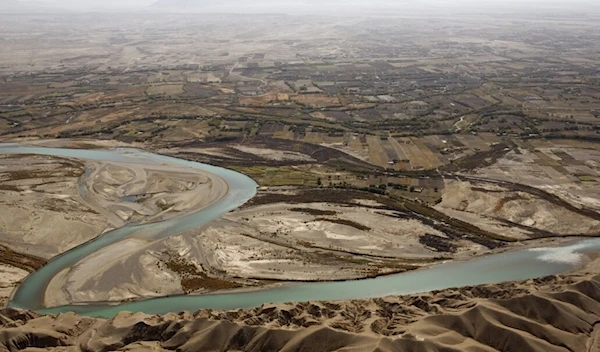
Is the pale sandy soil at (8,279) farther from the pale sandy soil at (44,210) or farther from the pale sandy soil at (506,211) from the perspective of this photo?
the pale sandy soil at (506,211)

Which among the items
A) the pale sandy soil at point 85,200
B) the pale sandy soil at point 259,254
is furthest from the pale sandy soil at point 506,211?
the pale sandy soil at point 85,200

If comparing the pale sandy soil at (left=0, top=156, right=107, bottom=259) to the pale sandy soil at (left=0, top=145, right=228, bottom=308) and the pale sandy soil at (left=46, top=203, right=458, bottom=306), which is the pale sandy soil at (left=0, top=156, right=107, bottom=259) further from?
the pale sandy soil at (left=46, top=203, right=458, bottom=306)

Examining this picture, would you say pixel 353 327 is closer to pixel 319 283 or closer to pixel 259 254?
pixel 319 283

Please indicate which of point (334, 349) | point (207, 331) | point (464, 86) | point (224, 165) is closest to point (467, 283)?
point (334, 349)

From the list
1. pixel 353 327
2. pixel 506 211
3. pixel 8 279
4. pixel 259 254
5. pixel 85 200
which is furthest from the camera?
pixel 85 200

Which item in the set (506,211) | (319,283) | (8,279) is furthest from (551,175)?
(8,279)

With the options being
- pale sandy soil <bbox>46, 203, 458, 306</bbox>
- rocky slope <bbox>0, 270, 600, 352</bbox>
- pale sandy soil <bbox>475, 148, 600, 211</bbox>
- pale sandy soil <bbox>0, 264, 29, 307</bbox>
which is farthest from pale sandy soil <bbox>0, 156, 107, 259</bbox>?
pale sandy soil <bbox>475, 148, 600, 211</bbox>
